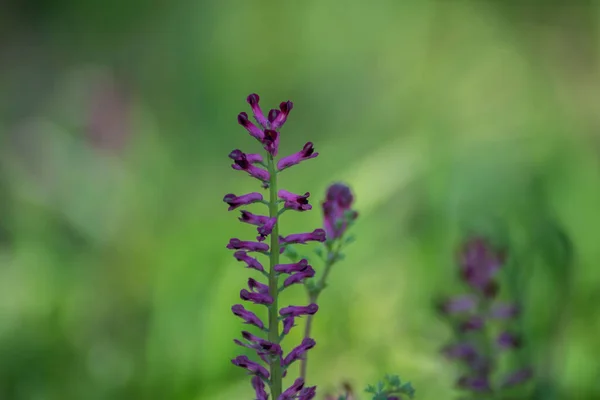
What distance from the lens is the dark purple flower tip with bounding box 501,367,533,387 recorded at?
60.3 inches

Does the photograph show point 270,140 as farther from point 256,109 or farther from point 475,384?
point 475,384

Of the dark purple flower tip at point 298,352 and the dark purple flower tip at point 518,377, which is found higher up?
the dark purple flower tip at point 518,377

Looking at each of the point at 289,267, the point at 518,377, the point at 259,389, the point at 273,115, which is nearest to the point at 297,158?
the point at 273,115

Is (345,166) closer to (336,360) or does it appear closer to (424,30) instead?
(336,360)

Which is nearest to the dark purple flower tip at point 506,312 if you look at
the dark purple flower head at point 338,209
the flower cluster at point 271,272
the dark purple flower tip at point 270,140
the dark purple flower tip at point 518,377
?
the dark purple flower tip at point 518,377

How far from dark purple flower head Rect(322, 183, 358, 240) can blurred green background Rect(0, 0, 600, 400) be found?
0.47 meters

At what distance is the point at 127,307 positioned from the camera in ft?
8.04

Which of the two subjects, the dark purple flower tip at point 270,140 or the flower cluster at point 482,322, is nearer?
the dark purple flower tip at point 270,140

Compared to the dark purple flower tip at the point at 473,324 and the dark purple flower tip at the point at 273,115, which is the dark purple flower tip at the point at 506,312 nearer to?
the dark purple flower tip at the point at 473,324

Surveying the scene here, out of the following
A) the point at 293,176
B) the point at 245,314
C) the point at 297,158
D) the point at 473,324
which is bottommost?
the point at 245,314

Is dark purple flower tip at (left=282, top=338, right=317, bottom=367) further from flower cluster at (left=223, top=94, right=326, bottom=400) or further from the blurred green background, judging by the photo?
the blurred green background

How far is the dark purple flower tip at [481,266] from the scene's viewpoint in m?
1.56

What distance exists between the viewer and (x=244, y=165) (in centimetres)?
102

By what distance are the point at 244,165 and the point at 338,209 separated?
0.31m
